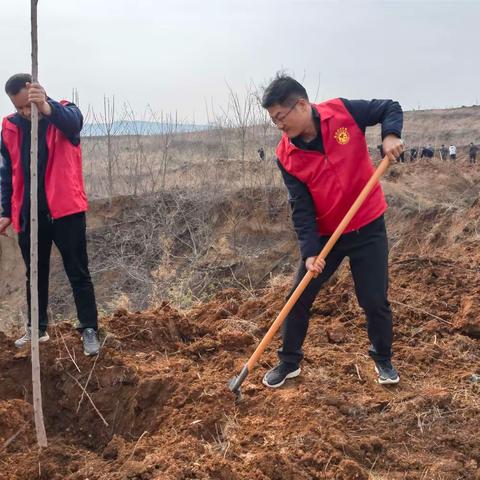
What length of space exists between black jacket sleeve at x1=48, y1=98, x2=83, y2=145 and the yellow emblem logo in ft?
4.93

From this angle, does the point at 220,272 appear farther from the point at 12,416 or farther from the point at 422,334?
the point at 12,416

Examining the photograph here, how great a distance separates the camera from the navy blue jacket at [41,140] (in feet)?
9.99

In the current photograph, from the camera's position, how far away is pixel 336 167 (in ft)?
8.95

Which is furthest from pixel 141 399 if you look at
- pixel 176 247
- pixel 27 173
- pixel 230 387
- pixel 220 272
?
pixel 176 247

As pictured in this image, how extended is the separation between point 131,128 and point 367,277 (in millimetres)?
10733

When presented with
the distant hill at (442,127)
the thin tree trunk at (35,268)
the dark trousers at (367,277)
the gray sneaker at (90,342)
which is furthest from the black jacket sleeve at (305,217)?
the distant hill at (442,127)

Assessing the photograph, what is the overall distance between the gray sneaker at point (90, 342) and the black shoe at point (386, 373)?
1.73 metres

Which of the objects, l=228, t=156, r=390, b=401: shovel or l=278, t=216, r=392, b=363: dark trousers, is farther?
l=278, t=216, r=392, b=363: dark trousers

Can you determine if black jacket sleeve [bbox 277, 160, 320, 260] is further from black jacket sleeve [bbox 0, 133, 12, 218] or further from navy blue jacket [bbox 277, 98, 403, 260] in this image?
→ black jacket sleeve [bbox 0, 133, 12, 218]

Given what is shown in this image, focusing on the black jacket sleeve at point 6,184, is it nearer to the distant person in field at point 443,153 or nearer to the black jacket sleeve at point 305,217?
the black jacket sleeve at point 305,217

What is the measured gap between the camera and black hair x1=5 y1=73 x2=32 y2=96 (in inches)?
120

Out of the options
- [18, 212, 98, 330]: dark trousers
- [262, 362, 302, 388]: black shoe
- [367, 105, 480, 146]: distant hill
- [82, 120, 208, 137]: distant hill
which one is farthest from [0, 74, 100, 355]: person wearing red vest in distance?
[367, 105, 480, 146]: distant hill

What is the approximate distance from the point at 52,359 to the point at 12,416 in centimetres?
58

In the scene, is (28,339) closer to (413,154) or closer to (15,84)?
(15,84)
